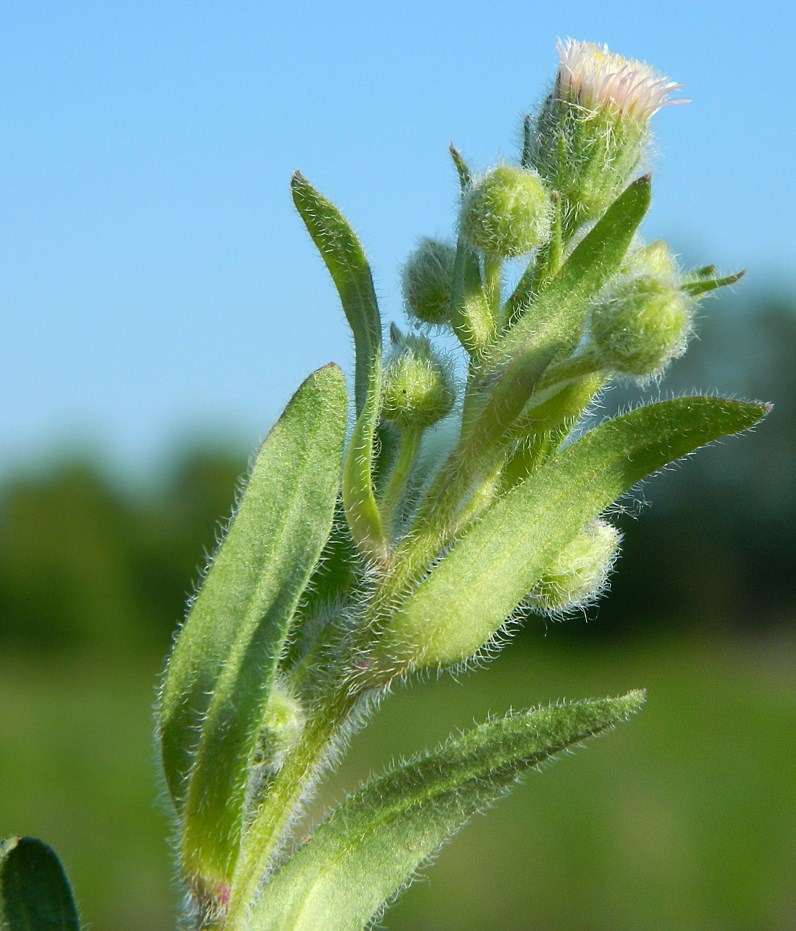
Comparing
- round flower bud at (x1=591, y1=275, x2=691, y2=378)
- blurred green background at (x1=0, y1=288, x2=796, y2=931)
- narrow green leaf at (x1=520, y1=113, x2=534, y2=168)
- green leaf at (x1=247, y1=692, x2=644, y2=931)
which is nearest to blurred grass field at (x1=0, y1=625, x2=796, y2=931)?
blurred green background at (x1=0, y1=288, x2=796, y2=931)

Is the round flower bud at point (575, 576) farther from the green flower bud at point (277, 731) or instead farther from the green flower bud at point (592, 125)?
the green flower bud at point (592, 125)

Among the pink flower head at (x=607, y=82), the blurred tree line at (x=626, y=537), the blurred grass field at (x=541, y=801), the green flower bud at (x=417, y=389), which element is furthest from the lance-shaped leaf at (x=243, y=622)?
the blurred tree line at (x=626, y=537)

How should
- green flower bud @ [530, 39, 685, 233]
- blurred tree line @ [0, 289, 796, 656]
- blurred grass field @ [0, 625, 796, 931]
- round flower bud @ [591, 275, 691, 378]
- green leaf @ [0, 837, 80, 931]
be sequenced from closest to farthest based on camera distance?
green leaf @ [0, 837, 80, 931] → round flower bud @ [591, 275, 691, 378] → green flower bud @ [530, 39, 685, 233] → blurred grass field @ [0, 625, 796, 931] → blurred tree line @ [0, 289, 796, 656]

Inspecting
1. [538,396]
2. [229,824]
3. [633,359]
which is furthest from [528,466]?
[229,824]

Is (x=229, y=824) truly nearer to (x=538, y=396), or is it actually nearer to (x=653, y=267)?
(x=538, y=396)

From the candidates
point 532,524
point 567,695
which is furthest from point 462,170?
point 567,695

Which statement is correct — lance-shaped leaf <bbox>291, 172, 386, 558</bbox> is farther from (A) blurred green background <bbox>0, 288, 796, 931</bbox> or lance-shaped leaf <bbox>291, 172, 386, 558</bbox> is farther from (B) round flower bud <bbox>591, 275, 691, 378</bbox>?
(A) blurred green background <bbox>0, 288, 796, 931</bbox>

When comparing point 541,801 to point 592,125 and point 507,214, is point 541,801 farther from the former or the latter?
point 507,214
